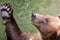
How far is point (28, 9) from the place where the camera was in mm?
8367

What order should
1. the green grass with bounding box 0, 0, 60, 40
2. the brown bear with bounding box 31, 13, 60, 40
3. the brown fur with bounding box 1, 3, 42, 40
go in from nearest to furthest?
1. the brown bear with bounding box 31, 13, 60, 40
2. the brown fur with bounding box 1, 3, 42, 40
3. the green grass with bounding box 0, 0, 60, 40

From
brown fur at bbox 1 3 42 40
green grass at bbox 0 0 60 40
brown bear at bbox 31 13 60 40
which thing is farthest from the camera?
green grass at bbox 0 0 60 40

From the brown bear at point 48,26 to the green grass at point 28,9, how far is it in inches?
62.8

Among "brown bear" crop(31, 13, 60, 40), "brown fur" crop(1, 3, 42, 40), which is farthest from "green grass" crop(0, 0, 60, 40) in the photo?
"brown bear" crop(31, 13, 60, 40)

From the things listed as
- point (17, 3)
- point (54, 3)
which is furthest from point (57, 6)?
point (17, 3)

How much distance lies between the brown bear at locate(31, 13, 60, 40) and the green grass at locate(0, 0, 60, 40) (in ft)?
5.23

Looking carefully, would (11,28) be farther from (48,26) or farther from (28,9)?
(28,9)

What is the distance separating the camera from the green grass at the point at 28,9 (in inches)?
292

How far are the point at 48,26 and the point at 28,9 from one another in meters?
3.02

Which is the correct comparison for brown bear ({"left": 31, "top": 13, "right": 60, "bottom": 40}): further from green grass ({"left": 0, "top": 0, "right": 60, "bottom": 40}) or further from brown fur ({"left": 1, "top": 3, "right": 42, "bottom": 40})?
green grass ({"left": 0, "top": 0, "right": 60, "bottom": 40})

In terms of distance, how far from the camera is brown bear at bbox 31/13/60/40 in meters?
5.33

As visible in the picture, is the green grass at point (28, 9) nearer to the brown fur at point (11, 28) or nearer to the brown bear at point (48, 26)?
the brown fur at point (11, 28)

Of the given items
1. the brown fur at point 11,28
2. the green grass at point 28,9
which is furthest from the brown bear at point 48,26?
the green grass at point 28,9

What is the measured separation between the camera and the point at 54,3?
30.2ft
